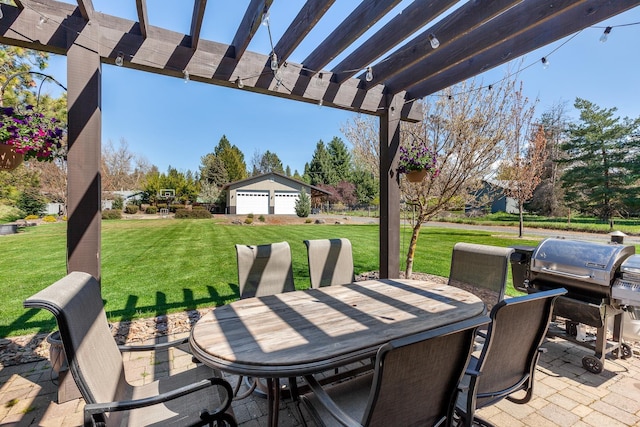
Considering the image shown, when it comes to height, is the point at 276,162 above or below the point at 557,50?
above

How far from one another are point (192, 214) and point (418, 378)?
20.9 metres

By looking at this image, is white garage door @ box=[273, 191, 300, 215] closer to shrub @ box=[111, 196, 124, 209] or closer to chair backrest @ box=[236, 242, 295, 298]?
shrub @ box=[111, 196, 124, 209]

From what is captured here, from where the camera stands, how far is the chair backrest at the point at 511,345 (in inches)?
52.6

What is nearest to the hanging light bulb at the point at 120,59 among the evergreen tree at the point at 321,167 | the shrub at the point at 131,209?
the shrub at the point at 131,209

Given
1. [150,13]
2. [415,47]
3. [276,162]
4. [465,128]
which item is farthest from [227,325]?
[276,162]

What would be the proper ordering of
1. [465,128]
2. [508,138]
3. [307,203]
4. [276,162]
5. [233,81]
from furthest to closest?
[276,162]
[307,203]
[508,138]
[465,128]
[233,81]

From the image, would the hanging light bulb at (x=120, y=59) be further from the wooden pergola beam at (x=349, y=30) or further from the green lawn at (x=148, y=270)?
the green lawn at (x=148, y=270)

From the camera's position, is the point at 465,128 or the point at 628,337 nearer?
the point at 628,337

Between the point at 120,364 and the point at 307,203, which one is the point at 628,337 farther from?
the point at 307,203

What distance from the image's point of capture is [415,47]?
2.66 meters

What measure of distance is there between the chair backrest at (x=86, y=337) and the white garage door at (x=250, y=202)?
20.7 m

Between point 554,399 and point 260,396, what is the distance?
2155 mm

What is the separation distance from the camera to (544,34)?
2.36m

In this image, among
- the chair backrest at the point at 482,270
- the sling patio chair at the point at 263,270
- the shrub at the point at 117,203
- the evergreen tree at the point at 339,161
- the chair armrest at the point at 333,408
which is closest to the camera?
the chair armrest at the point at 333,408
